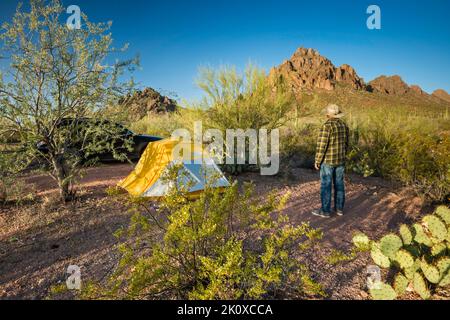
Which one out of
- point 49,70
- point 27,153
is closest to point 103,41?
point 49,70

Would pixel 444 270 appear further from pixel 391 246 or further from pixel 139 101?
pixel 139 101

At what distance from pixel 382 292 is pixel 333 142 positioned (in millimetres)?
2497

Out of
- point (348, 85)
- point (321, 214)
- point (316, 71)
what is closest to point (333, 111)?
point (321, 214)

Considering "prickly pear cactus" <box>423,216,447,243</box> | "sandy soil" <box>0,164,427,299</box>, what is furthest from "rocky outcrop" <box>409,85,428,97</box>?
"prickly pear cactus" <box>423,216,447,243</box>

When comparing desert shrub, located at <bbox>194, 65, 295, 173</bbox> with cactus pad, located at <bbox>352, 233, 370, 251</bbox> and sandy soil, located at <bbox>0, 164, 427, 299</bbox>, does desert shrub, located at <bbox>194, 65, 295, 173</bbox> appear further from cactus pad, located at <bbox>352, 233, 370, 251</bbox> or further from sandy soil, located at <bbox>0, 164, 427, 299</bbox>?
cactus pad, located at <bbox>352, 233, 370, 251</bbox>

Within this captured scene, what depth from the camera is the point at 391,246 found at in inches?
109

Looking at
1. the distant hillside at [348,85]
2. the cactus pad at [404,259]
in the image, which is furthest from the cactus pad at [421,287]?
the distant hillside at [348,85]

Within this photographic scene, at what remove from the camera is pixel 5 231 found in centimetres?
421

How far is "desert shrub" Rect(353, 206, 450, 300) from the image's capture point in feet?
7.97

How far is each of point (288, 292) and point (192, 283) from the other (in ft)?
3.12

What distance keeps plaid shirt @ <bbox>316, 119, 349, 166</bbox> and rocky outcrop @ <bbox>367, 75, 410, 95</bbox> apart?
41.9 meters

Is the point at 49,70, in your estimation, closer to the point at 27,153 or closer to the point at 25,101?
the point at 25,101
